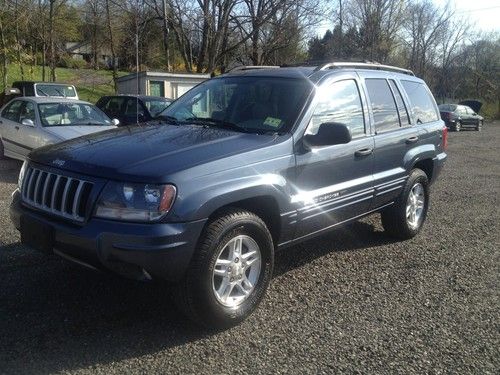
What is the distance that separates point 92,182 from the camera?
3221 mm

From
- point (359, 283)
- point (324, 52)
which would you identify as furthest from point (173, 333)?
point (324, 52)

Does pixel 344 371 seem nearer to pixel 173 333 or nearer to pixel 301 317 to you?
pixel 301 317

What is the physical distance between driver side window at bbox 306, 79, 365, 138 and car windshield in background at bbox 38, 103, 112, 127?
6.55 m

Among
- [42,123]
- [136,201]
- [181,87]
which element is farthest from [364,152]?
[181,87]

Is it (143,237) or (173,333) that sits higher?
(143,237)

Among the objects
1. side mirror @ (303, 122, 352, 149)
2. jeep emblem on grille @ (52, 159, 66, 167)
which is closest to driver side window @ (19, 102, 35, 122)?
jeep emblem on grille @ (52, 159, 66, 167)

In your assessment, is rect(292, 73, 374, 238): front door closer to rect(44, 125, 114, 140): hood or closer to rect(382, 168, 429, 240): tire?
rect(382, 168, 429, 240): tire

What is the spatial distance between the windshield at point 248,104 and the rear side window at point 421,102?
6.45 feet

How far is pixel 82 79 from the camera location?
39562 millimetres

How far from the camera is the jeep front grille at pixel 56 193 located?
3.24 m

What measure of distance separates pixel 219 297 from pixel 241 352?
41 cm

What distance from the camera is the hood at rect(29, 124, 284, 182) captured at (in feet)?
10.4

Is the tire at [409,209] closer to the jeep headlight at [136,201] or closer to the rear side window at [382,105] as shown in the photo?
the rear side window at [382,105]

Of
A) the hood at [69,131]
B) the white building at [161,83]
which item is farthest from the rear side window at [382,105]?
the white building at [161,83]
